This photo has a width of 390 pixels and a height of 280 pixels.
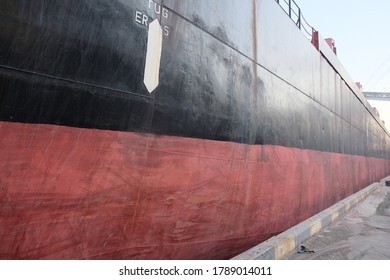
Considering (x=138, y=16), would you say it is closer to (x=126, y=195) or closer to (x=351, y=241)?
(x=126, y=195)

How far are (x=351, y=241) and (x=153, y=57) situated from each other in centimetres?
508

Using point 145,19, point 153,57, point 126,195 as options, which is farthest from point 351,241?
point 145,19

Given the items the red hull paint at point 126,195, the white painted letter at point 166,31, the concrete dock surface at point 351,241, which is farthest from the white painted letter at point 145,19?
the concrete dock surface at point 351,241

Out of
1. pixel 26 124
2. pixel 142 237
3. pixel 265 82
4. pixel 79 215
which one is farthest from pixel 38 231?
pixel 265 82

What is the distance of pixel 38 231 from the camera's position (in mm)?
2006

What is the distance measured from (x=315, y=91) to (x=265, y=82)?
3202 mm

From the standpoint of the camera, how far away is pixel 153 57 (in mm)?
2861

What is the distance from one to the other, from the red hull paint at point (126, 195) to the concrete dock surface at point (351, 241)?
1.01m

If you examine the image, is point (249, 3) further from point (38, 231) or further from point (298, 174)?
point (38, 231)

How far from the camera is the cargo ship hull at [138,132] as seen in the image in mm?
1982

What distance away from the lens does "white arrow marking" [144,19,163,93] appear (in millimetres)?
2801

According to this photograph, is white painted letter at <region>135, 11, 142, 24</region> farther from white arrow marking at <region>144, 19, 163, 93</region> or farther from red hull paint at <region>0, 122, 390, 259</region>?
red hull paint at <region>0, 122, 390, 259</region>

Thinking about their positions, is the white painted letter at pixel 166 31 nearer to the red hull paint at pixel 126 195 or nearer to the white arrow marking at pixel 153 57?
the white arrow marking at pixel 153 57

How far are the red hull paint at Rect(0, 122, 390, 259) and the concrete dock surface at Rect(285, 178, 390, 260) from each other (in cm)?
101
